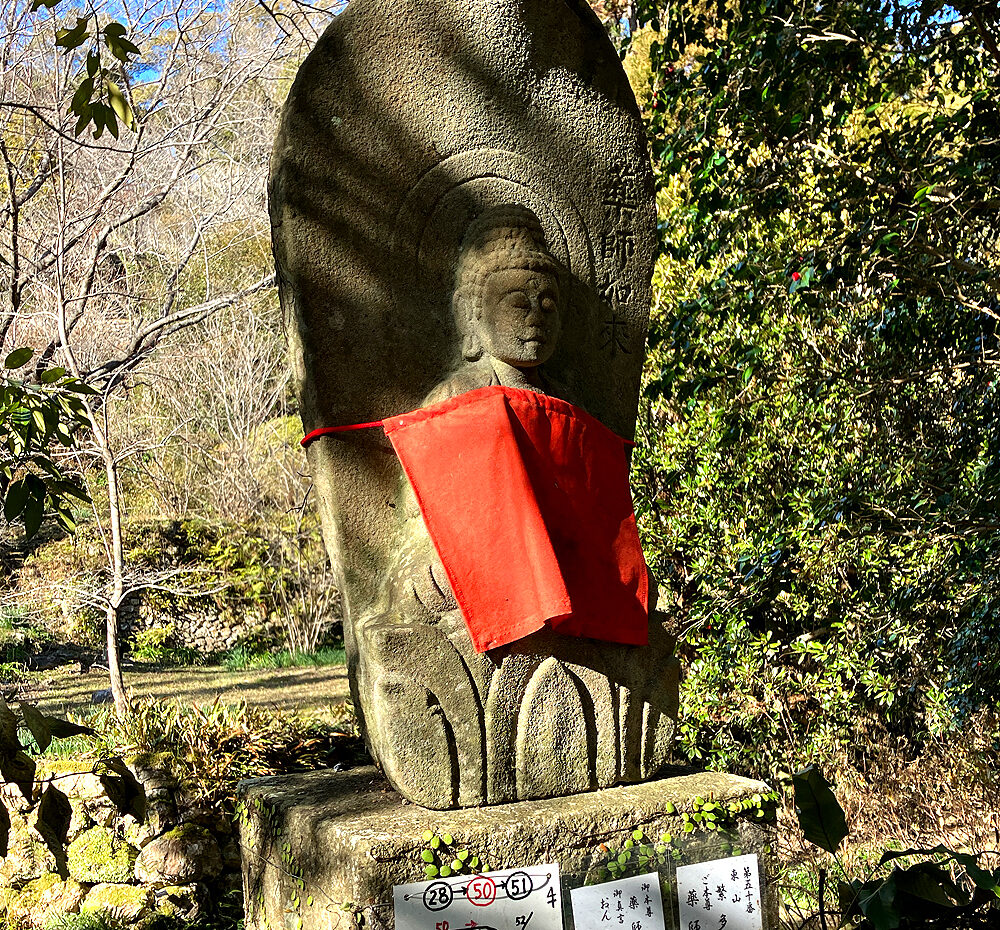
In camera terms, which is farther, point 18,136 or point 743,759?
point 18,136

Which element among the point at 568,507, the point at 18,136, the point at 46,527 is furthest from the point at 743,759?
the point at 46,527

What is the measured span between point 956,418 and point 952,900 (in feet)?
6.65

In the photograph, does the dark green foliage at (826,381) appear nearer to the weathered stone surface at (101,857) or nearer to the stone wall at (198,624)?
the weathered stone surface at (101,857)

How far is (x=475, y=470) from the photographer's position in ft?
6.29

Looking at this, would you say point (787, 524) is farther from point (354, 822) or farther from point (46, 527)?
point (46, 527)

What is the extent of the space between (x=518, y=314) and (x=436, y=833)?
39.5 inches

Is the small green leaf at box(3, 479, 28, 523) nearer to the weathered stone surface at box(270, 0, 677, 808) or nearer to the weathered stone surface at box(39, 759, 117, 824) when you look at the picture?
the weathered stone surface at box(270, 0, 677, 808)

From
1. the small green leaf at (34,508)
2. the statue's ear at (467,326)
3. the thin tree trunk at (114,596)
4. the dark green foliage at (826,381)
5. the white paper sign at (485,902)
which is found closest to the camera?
the white paper sign at (485,902)

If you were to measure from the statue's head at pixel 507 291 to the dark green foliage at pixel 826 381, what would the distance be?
120cm

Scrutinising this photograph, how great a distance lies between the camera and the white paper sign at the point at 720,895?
75.4 inches

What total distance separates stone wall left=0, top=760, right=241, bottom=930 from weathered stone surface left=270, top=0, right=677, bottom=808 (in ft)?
7.31

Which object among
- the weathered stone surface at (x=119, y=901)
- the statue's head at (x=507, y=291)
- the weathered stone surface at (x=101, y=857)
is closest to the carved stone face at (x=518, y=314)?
the statue's head at (x=507, y=291)

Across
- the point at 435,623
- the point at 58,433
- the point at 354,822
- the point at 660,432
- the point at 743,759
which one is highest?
the point at 660,432

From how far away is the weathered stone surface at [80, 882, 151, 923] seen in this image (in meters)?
3.62
